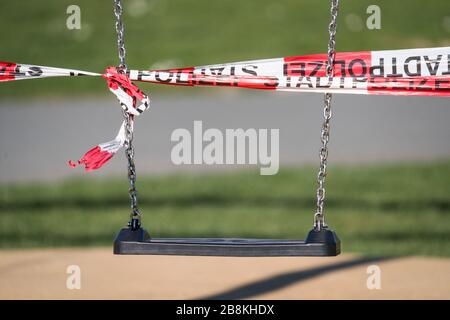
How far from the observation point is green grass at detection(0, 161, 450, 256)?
30.6ft

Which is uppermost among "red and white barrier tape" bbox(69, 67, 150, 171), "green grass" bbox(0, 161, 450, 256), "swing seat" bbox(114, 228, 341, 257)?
"red and white barrier tape" bbox(69, 67, 150, 171)

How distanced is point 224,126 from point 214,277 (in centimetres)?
770

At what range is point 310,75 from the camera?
5.84 metres

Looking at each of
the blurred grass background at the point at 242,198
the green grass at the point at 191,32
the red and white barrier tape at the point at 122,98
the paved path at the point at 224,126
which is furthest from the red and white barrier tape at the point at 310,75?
the green grass at the point at 191,32

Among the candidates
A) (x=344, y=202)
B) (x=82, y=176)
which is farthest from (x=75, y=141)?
(x=344, y=202)

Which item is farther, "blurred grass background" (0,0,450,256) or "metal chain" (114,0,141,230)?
"blurred grass background" (0,0,450,256)

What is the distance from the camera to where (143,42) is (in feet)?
76.7

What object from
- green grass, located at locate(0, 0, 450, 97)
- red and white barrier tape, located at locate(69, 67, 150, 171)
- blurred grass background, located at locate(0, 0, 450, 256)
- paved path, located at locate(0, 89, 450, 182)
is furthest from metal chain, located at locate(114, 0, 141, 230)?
green grass, located at locate(0, 0, 450, 97)

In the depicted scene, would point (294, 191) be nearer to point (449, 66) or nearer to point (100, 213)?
point (100, 213)

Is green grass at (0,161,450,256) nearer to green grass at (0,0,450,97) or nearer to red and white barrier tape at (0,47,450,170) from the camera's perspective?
red and white barrier tape at (0,47,450,170)

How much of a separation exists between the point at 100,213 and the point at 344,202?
276 centimetres

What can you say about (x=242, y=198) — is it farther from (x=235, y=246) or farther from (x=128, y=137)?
(x=235, y=246)

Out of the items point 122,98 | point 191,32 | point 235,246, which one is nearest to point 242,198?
point 122,98

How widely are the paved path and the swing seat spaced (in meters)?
7.31
